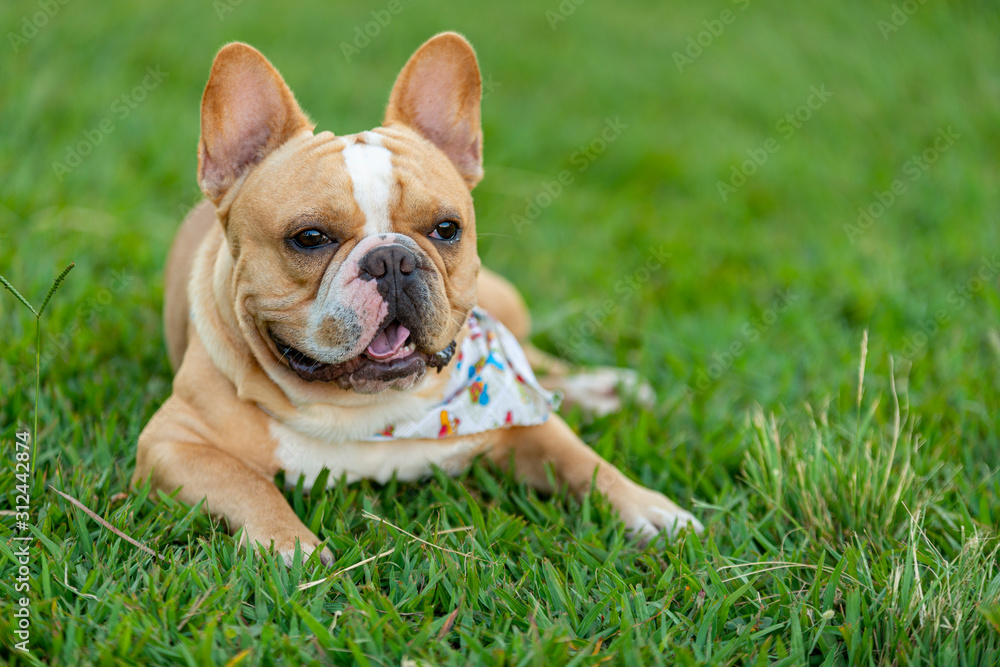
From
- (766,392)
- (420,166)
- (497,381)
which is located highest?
(420,166)

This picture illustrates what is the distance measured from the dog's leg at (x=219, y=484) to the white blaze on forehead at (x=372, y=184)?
2.82 feet

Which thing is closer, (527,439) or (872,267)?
(527,439)

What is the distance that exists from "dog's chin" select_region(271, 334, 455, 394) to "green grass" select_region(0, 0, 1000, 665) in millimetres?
429

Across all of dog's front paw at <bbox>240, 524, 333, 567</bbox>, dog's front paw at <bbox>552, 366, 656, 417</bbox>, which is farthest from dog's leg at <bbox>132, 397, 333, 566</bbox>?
dog's front paw at <bbox>552, 366, 656, 417</bbox>

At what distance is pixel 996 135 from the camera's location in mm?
6547

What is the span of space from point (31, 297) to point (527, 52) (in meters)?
5.41

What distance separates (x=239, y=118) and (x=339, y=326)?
0.84 m

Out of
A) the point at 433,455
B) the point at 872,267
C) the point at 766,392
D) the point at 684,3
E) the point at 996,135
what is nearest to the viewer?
the point at 433,455

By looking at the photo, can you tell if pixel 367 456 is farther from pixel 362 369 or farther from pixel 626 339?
pixel 626 339

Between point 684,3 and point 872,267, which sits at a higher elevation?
point 684,3

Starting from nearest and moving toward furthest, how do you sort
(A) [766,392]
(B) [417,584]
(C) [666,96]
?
(B) [417,584] < (A) [766,392] < (C) [666,96]

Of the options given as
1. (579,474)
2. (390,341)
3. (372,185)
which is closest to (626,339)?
(579,474)

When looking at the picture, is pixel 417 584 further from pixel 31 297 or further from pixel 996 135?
pixel 996 135

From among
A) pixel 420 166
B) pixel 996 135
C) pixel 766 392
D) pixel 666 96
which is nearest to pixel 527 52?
pixel 666 96
